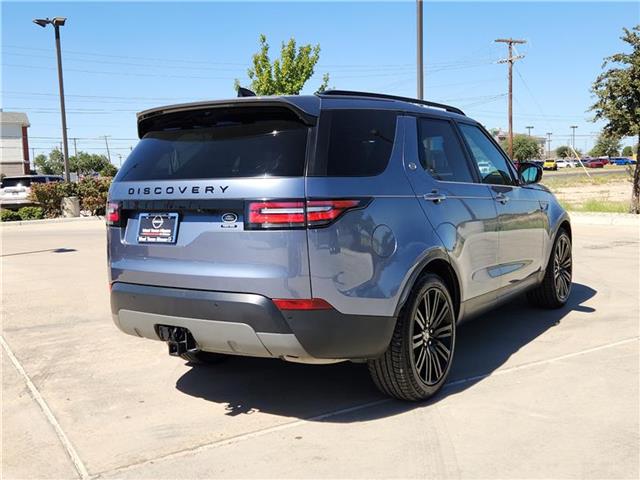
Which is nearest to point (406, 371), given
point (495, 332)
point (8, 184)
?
point (495, 332)

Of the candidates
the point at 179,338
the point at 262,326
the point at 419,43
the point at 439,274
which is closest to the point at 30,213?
the point at 419,43

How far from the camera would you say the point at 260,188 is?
333 cm

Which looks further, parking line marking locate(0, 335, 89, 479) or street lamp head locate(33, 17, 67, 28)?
street lamp head locate(33, 17, 67, 28)

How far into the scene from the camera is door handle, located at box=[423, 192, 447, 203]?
4.09m

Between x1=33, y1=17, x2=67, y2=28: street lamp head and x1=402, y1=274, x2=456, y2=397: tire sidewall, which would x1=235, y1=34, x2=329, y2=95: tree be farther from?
x1=402, y1=274, x2=456, y2=397: tire sidewall

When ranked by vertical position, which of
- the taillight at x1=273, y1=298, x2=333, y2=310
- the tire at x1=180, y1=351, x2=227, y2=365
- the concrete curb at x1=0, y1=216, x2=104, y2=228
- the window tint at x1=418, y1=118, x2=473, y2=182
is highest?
the window tint at x1=418, y1=118, x2=473, y2=182

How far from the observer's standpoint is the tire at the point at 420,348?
3.78 metres

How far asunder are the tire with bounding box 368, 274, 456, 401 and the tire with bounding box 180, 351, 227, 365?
60.6 inches

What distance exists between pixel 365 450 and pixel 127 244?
6.16 feet

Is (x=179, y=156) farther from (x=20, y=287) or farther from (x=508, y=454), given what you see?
(x=20, y=287)

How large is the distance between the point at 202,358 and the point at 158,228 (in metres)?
1.54

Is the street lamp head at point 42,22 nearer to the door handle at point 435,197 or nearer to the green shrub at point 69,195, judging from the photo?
the green shrub at point 69,195

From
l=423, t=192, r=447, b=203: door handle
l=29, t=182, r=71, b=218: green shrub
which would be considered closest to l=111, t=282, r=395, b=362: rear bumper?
l=423, t=192, r=447, b=203: door handle

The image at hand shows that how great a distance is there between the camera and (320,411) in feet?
13.0
